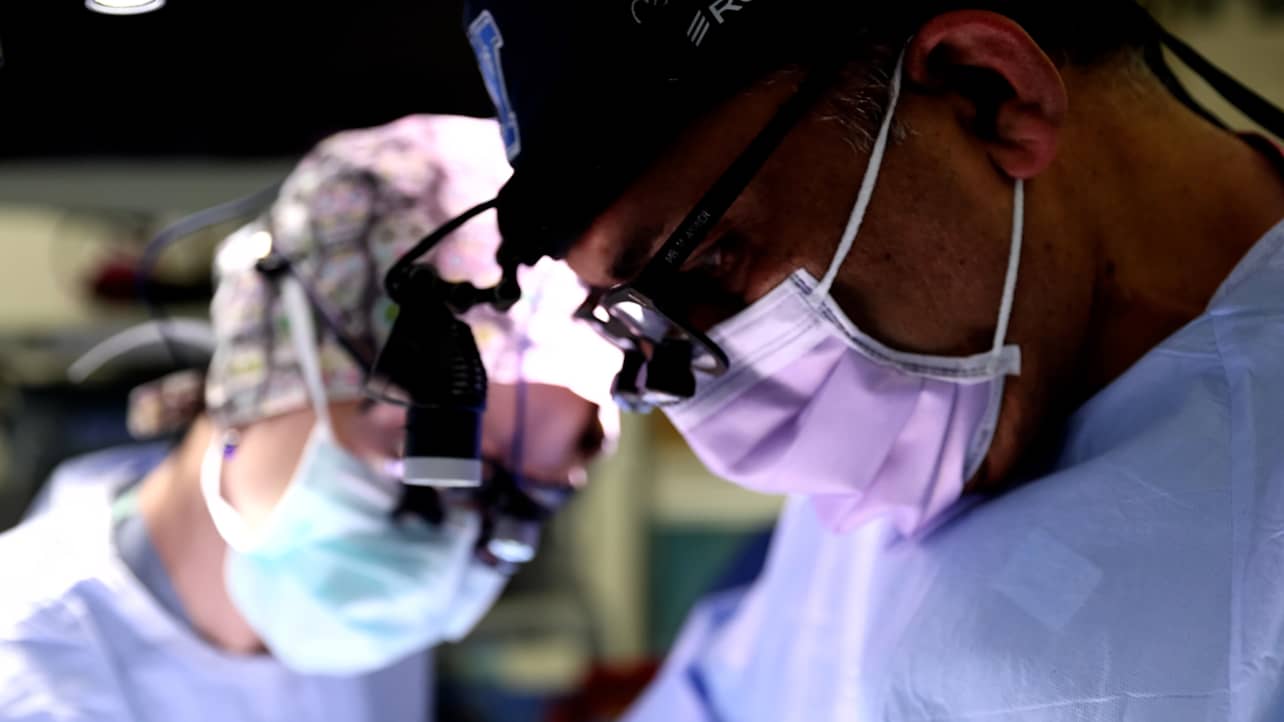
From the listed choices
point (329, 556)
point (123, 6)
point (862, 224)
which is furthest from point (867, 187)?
point (329, 556)

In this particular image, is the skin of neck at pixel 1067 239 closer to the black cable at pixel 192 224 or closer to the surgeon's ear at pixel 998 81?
the surgeon's ear at pixel 998 81

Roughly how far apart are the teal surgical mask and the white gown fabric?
4.2 inches

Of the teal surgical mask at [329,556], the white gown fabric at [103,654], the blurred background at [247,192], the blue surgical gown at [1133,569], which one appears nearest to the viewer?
the blue surgical gown at [1133,569]

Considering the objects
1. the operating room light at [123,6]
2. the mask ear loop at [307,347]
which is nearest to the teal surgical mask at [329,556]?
the mask ear loop at [307,347]

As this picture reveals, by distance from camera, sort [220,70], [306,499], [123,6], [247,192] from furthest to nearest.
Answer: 1. [247,192]
2. [306,499]
3. [220,70]
4. [123,6]

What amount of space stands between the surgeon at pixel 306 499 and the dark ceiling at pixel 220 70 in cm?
10

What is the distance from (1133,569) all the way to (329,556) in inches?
36.2

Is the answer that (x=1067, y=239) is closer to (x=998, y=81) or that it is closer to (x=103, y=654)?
(x=998, y=81)

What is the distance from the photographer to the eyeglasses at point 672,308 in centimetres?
90

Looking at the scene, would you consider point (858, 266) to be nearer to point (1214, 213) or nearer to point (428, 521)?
point (1214, 213)

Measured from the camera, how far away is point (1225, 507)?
2.92 ft

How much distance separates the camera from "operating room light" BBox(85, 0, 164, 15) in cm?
90

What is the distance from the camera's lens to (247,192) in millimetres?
Result: 1859

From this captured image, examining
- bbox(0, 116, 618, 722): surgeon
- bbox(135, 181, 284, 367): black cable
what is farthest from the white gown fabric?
bbox(135, 181, 284, 367): black cable
